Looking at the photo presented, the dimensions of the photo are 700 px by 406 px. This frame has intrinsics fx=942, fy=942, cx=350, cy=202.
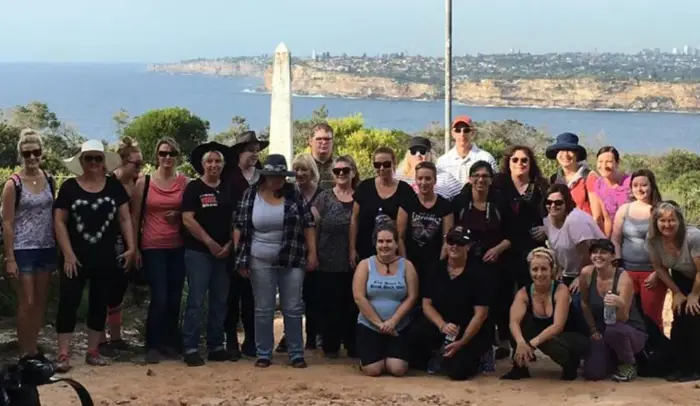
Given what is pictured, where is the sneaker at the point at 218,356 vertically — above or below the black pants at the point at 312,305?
below

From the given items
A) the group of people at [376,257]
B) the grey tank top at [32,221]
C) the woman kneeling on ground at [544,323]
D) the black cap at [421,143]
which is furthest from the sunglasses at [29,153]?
the woman kneeling on ground at [544,323]

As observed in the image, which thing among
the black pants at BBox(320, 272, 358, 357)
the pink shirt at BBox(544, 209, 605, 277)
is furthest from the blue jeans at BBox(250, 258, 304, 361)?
the pink shirt at BBox(544, 209, 605, 277)

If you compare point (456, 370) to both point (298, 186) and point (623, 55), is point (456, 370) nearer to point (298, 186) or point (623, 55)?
point (298, 186)

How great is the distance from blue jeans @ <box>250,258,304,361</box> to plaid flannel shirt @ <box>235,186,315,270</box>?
75 mm

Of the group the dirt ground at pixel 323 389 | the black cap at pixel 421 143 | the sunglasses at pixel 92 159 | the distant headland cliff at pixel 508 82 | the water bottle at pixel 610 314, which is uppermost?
the distant headland cliff at pixel 508 82

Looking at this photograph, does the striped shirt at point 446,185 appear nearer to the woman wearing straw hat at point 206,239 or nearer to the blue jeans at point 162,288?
the woman wearing straw hat at point 206,239

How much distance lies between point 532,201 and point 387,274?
46.5 inches

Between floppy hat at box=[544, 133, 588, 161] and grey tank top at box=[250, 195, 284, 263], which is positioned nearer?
grey tank top at box=[250, 195, 284, 263]

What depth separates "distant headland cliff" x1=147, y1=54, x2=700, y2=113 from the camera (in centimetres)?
9538

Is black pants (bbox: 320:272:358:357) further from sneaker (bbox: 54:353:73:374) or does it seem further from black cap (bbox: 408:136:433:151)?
sneaker (bbox: 54:353:73:374)

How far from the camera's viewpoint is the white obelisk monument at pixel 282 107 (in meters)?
11.1

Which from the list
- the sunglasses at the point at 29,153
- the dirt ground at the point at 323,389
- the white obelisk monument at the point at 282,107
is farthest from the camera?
the white obelisk monument at the point at 282,107

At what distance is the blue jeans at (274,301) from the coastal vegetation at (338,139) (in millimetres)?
8939

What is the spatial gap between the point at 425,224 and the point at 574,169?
51.6 inches
